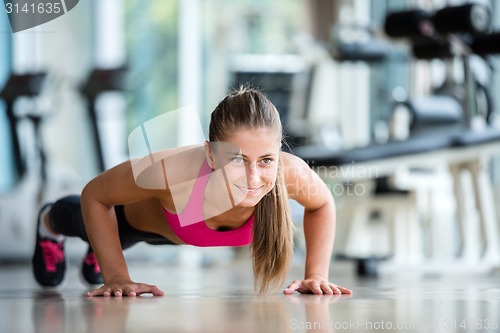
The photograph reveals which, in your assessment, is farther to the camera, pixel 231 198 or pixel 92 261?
pixel 92 261

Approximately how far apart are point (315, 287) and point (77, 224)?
0.67 metres

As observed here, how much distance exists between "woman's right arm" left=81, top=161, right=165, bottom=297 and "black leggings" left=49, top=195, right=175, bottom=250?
233 mm

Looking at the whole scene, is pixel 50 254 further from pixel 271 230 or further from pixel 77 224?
pixel 271 230

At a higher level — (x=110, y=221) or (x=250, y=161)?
(x=250, y=161)

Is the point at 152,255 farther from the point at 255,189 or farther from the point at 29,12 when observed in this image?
the point at 255,189

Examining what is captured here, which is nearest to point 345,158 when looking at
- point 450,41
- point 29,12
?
point 450,41

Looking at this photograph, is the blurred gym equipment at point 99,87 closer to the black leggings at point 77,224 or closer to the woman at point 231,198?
the black leggings at point 77,224

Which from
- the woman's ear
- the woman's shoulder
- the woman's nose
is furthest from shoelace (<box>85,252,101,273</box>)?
the woman's nose
